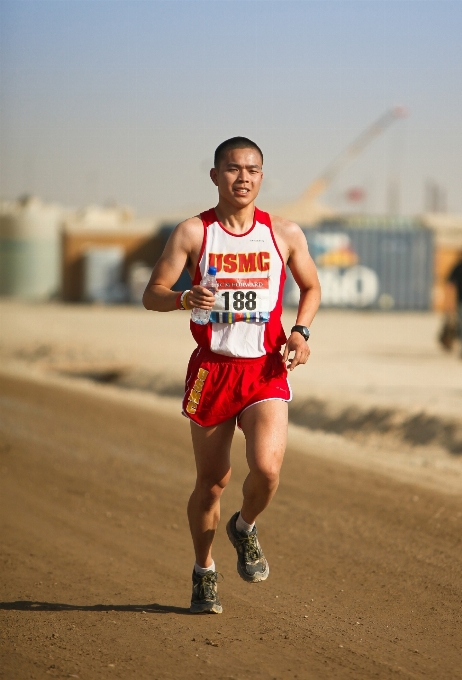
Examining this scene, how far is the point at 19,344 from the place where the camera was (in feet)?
85.7

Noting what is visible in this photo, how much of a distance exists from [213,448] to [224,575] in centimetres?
144

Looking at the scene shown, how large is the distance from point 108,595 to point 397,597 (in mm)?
1585

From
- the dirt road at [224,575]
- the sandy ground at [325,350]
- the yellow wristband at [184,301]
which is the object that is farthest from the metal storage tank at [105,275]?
the yellow wristband at [184,301]

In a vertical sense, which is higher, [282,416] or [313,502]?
[282,416]

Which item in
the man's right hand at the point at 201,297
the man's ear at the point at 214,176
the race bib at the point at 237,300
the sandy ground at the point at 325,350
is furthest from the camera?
the sandy ground at the point at 325,350

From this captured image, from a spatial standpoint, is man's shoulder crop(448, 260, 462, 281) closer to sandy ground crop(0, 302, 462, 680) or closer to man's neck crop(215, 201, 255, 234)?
sandy ground crop(0, 302, 462, 680)

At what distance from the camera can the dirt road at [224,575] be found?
188 inches

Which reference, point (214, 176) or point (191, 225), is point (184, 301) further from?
point (214, 176)

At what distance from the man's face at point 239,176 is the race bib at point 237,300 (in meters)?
0.37

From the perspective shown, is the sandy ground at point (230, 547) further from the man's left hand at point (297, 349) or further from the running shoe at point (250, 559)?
the man's left hand at point (297, 349)

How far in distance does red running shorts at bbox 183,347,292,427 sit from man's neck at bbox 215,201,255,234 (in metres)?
0.61

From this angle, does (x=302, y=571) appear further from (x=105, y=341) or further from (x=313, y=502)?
(x=105, y=341)

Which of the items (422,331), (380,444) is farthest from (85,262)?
(380,444)

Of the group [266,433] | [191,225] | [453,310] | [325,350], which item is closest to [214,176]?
[191,225]
